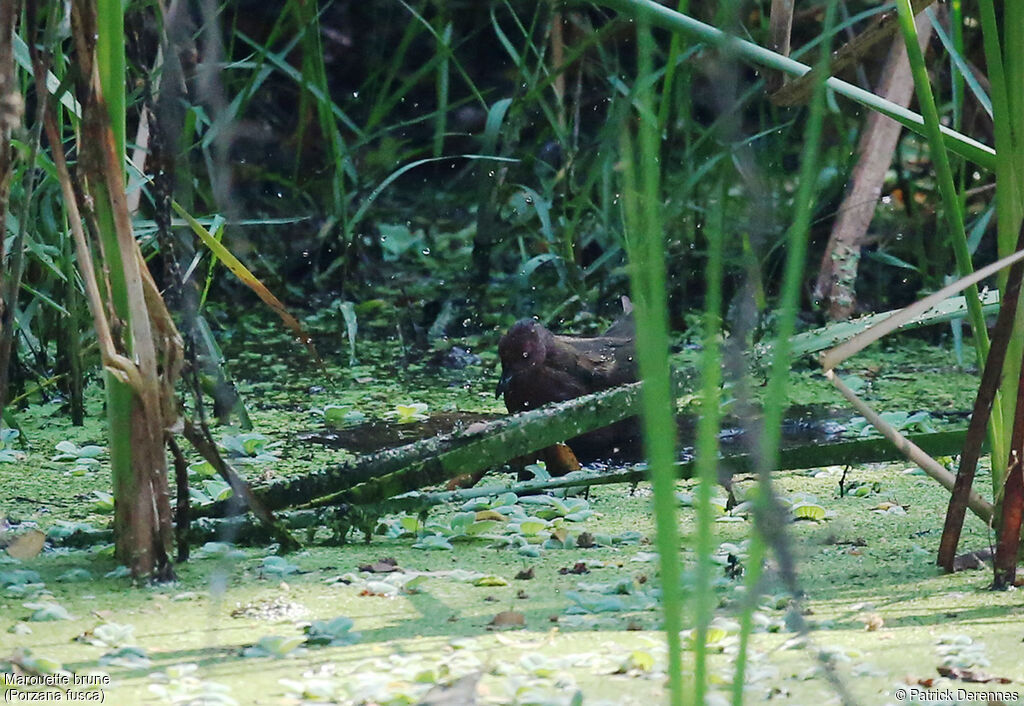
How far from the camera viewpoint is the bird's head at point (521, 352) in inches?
109

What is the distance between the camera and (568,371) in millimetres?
2852

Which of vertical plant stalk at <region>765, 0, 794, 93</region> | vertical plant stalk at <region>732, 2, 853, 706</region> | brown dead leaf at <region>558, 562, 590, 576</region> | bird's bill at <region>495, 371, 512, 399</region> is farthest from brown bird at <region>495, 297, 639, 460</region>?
vertical plant stalk at <region>732, 2, 853, 706</region>

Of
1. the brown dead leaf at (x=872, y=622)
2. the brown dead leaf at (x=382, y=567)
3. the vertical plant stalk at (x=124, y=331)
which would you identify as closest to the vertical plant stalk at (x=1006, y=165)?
the brown dead leaf at (x=872, y=622)

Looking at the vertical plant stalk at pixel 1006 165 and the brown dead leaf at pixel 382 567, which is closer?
the vertical plant stalk at pixel 1006 165

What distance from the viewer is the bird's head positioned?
277 cm

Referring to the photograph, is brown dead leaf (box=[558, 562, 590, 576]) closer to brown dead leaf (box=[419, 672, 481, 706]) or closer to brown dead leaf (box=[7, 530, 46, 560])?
brown dead leaf (box=[419, 672, 481, 706])


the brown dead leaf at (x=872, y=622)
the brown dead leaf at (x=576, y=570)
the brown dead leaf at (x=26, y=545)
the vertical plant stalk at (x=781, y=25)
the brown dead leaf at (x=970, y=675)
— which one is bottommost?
the brown dead leaf at (x=576, y=570)

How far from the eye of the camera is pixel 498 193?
361 centimetres

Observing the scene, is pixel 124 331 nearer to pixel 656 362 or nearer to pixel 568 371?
pixel 656 362

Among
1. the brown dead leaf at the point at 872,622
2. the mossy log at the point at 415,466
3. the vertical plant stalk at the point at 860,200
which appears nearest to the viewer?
the brown dead leaf at the point at 872,622

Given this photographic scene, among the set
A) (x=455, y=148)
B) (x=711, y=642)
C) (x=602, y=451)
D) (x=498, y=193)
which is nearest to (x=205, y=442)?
(x=711, y=642)

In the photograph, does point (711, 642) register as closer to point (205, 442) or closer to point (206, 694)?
point (206, 694)

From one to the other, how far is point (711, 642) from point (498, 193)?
2393 millimetres

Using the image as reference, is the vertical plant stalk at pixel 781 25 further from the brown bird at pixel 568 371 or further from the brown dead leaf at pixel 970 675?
the brown bird at pixel 568 371
